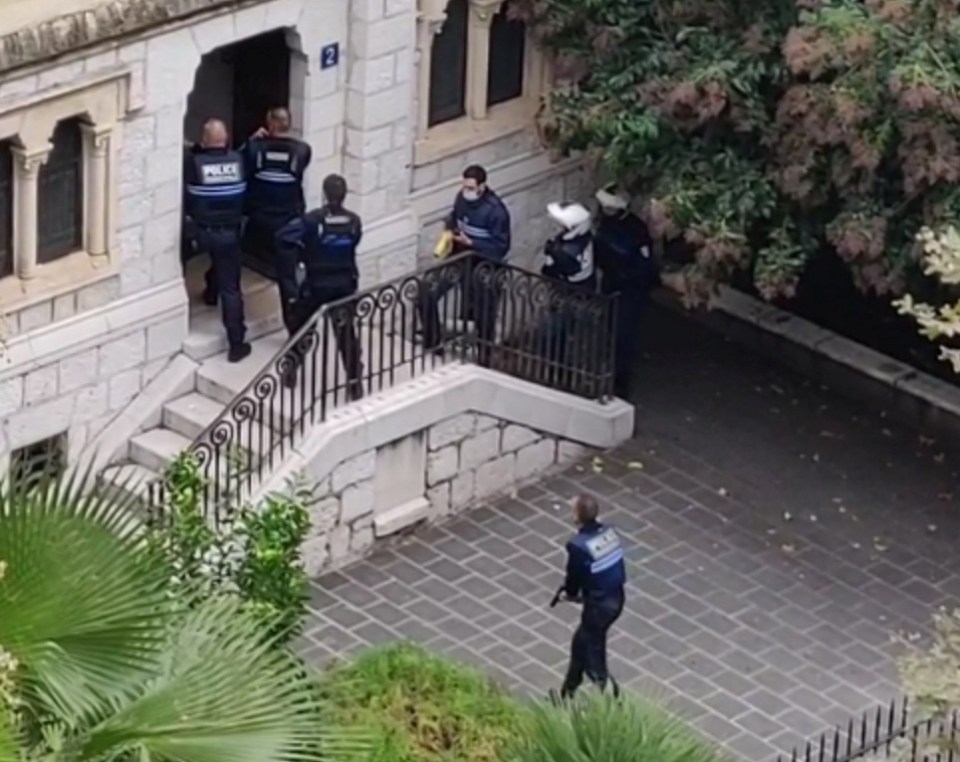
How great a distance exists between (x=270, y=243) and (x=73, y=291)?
179 centimetres

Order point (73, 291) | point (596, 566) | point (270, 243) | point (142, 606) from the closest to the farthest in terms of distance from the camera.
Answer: point (142, 606) < point (596, 566) < point (73, 291) < point (270, 243)

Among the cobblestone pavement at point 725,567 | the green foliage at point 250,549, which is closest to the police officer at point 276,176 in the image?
the cobblestone pavement at point 725,567

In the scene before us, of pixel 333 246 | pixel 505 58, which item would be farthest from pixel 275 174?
pixel 505 58

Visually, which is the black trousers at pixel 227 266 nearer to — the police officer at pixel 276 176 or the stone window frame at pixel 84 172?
the police officer at pixel 276 176

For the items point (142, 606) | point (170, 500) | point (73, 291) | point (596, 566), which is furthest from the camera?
point (73, 291)

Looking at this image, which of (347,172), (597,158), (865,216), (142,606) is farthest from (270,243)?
(142,606)

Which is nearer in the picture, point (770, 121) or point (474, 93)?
point (770, 121)

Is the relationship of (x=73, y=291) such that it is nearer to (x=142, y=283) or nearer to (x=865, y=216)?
(x=142, y=283)

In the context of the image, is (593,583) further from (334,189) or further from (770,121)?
(770,121)

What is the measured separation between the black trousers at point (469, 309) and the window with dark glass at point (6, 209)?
9.16ft

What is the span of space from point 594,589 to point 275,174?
396cm

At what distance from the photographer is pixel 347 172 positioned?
2161 centimetres

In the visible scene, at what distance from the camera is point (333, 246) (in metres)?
20.3

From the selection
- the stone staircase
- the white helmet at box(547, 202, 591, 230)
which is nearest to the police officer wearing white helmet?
the white helmet at box(547, 202, 591, 230)
